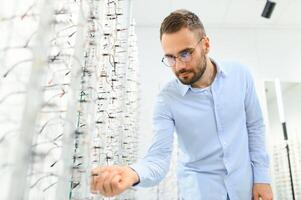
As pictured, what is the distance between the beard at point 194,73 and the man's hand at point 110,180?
1.48ft

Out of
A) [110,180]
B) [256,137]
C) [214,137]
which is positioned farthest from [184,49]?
[110,180]

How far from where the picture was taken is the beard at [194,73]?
4.02 feet

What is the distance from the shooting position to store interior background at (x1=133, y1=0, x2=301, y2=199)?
13.0 feet

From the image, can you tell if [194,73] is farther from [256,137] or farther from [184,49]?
[256,137]

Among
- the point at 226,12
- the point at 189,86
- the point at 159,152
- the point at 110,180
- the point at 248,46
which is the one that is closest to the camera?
the point at 110,180

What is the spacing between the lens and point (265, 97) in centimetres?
405

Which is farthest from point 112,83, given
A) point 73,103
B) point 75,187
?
point 73,103

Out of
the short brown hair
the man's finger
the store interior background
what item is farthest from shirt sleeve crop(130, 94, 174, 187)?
the store interior background

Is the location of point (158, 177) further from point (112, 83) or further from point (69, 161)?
point (112, 83)

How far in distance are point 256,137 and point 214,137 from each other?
7.5 inches

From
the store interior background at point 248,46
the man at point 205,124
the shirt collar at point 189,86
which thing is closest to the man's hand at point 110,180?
the man at point 205,124

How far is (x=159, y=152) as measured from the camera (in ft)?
3.91

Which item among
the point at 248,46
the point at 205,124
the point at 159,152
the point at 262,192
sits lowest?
the point at 262,192

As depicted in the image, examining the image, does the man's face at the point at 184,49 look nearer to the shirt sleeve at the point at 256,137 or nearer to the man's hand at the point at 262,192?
the shirt sleeve at the point at 256,137
